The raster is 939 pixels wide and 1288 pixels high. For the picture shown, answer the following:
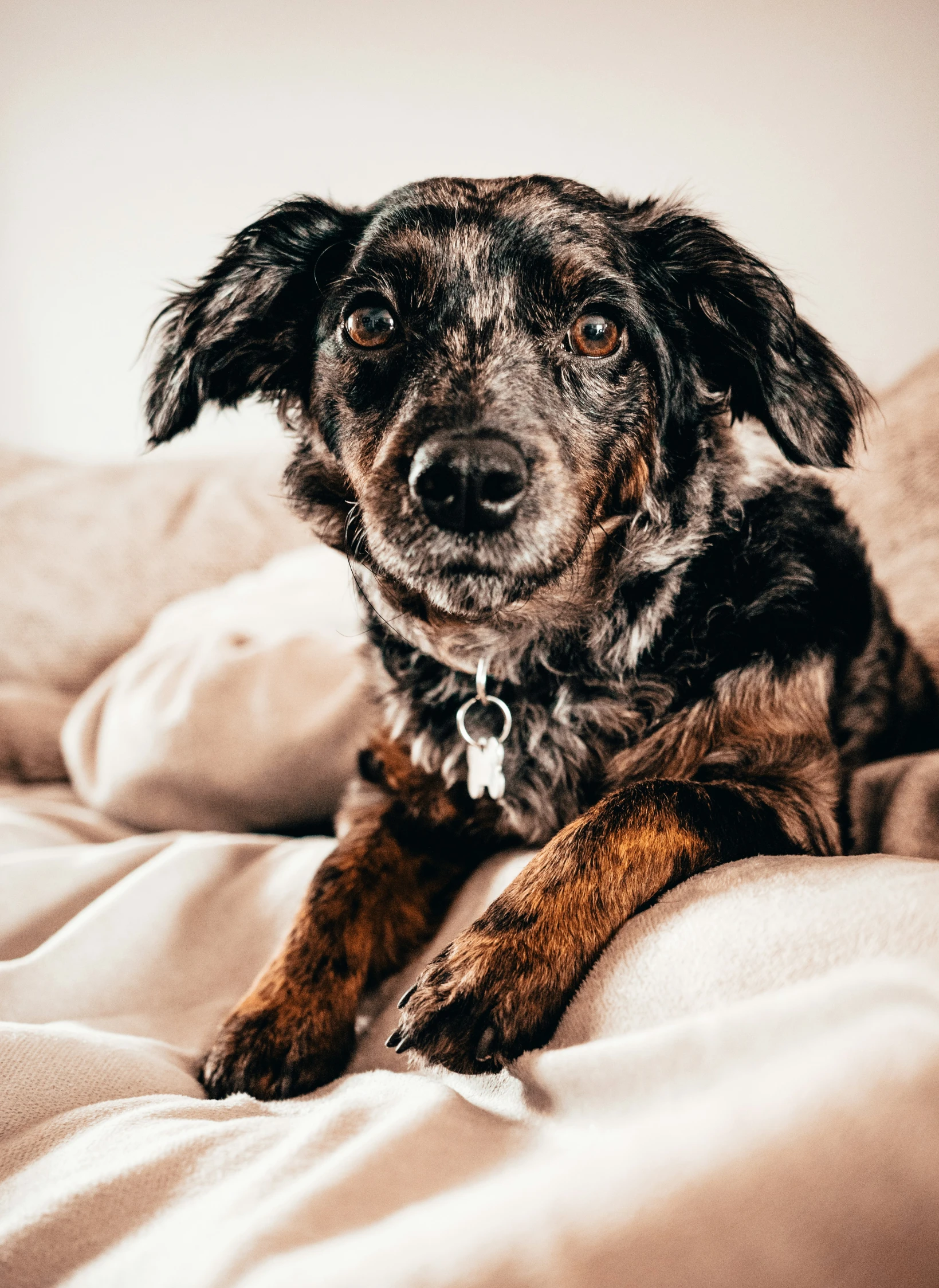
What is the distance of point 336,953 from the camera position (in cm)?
123

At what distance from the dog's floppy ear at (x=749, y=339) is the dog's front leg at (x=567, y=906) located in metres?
0.62

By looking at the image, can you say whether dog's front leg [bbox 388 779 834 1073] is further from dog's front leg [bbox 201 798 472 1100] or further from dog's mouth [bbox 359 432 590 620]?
dog's mouth [bbox 359 432 590 620]

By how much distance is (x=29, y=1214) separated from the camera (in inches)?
29.3

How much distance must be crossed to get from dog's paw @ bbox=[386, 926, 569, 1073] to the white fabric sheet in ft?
0.08

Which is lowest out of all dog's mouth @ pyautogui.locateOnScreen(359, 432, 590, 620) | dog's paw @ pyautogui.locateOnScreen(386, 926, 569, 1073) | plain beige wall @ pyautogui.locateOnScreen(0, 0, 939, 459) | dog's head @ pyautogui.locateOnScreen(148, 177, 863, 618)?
dog's paw @ pyautogui.locateOnScreen(386, 926, 569, 1073)

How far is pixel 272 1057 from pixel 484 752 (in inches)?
21.2

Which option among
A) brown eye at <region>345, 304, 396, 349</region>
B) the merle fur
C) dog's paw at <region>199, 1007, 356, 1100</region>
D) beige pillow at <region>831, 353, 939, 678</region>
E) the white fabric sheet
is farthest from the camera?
beige pillow at <region>831, 353, 939, 678</region>

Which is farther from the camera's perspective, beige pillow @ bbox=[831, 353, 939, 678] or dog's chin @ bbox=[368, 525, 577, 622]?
beige pillow @ bbox=[831, 353, 939, 678]

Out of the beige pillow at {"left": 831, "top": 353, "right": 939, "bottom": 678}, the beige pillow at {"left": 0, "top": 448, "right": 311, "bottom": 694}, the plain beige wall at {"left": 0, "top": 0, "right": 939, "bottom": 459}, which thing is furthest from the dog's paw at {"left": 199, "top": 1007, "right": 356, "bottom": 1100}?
the plain beige wall at {"left": 0, "top": 0, "right": 939, "bottom": 459}

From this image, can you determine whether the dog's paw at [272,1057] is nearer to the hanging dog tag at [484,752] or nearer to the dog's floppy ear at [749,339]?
the hanging dog tag at [484,752]

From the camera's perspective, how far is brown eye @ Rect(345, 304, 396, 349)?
56.2 inches

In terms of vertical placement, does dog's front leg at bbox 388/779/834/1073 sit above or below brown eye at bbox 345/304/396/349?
below

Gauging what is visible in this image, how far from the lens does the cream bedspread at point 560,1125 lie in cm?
61

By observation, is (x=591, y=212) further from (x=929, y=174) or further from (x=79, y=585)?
(x=79, y=585)
